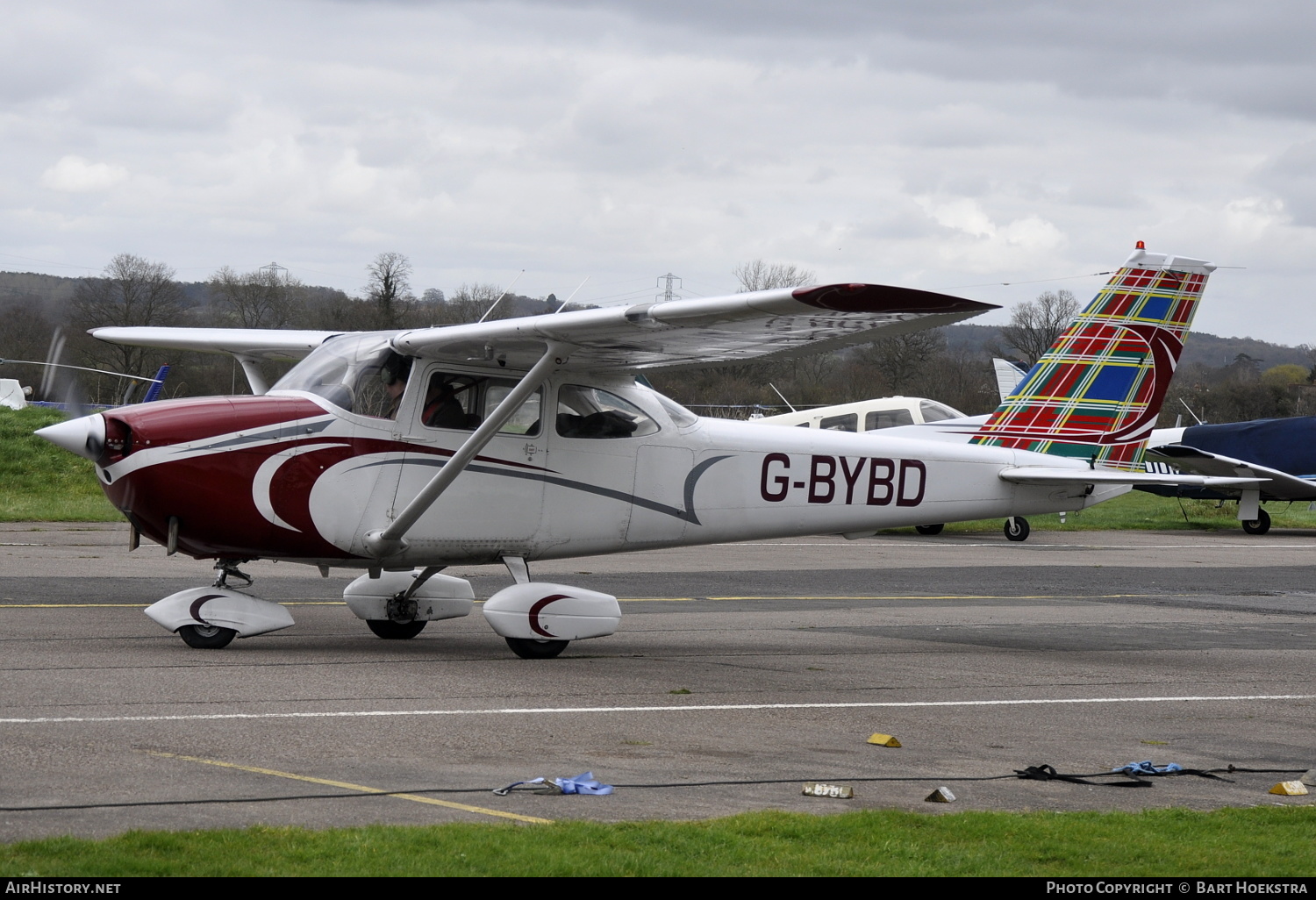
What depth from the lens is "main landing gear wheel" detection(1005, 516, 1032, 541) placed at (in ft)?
86.7

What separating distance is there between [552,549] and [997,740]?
14.5 feet

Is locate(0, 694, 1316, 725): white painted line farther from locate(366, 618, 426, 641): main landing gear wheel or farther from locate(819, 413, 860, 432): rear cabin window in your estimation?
locate(819, 413, 860, 432): rear cabin window

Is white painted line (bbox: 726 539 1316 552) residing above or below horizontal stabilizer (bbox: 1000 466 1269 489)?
below

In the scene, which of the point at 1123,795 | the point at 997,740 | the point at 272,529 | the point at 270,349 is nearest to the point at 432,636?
the point at 272,529

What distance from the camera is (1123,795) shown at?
6332mm

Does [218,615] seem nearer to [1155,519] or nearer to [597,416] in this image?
[597,416]

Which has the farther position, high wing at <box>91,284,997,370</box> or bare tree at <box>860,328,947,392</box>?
bare tree at <box>860,328,947,392</box>

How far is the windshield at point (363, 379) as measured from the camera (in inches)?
409

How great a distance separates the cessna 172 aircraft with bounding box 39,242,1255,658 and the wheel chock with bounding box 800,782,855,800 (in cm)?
292

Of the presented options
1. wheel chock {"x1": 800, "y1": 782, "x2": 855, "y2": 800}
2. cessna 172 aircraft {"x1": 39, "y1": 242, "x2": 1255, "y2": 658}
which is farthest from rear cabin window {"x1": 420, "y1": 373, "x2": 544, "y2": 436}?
wheel chock {"x1": 800, "y1": 782, "x2": 855, "y2": 800}

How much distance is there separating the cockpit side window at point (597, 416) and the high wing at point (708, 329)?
26 cm

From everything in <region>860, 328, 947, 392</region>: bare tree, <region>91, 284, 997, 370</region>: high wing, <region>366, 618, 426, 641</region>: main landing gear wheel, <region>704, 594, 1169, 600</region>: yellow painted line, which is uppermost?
<region>860, 328, 947, 392</region>: bare tree

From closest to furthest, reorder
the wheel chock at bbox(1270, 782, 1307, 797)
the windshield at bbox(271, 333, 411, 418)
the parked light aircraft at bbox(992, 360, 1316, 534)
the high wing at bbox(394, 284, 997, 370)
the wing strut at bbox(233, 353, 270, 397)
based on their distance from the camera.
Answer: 1. the wheel chock at bbox(1270, 782, 1307, 797)
2. the high wing at bbox(394, 284, 997, 370)
3. the windshield at bbox(271, 333, 411, 418)
4. the wing strut at bbox(233, 353, 270, 397)
5. the parked light aircraft at bbox(992, 360, 1316, 534)
